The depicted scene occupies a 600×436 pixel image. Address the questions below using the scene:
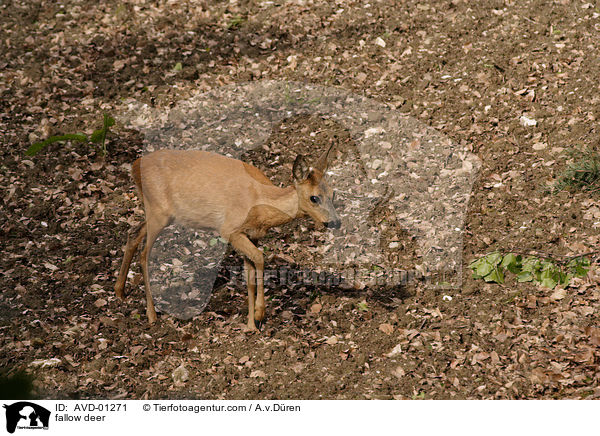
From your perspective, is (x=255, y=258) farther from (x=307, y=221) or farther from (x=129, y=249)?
(x=307, y=221)

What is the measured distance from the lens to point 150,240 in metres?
6.35

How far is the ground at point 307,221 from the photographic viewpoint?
19.2ft

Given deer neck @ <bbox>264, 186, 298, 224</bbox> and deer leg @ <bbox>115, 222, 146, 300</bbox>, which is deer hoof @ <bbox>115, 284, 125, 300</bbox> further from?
deer neck @ <bbox>264, 186, 298, 224</bbox>

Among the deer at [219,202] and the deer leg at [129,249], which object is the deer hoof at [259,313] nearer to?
the deer at [219,202]

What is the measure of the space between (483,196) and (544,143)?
1154 millimetres

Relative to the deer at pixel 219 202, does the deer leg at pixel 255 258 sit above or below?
below

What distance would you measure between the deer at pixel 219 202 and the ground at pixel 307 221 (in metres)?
0.64

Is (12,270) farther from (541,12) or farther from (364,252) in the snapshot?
(541,12)

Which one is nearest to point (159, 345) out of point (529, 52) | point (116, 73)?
point (116, 73)

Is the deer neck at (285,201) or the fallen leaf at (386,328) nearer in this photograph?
the deer neck at (285,201)
